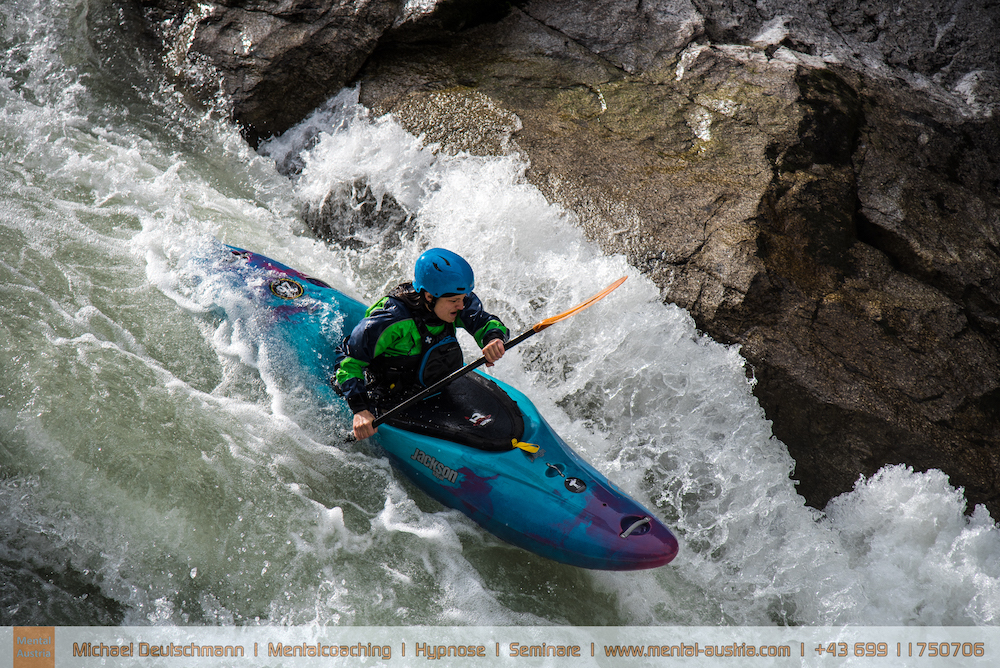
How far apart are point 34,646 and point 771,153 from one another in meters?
4.92

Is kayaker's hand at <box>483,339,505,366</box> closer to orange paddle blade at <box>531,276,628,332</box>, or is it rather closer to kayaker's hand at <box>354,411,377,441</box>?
orange paddle blade at <box>531,276,628,332</box>

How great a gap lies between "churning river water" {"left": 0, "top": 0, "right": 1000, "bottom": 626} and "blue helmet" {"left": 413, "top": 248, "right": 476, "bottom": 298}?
35.9 inches

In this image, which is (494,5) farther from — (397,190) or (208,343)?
(208,343)

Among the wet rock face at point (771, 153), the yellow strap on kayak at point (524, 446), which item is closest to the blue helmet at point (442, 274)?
the yellow strap on kayak at point (524, 446)

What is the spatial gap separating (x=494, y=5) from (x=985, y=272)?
453 centimetres

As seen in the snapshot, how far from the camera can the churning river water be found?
9.40 ft

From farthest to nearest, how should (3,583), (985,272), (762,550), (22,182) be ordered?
(22,182) < (985,272) < (762,550) < (3,583)

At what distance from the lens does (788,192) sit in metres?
4.32

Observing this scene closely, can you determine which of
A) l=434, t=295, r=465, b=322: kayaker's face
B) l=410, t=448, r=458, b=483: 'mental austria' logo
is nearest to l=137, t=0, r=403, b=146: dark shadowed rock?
l=434, t=295, r=465, b=322: kayaker's face

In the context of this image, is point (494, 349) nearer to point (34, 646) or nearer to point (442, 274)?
point (442, 274)

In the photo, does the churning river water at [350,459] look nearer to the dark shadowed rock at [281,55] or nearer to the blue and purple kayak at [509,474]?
the blue and purple kayak at [509,474]

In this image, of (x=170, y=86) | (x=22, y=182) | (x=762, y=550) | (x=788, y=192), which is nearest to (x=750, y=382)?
(x=762, y=550)

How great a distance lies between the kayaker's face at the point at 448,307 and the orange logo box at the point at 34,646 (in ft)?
6.73

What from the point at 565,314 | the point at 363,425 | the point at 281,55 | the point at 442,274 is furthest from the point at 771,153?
the point at 281,55
